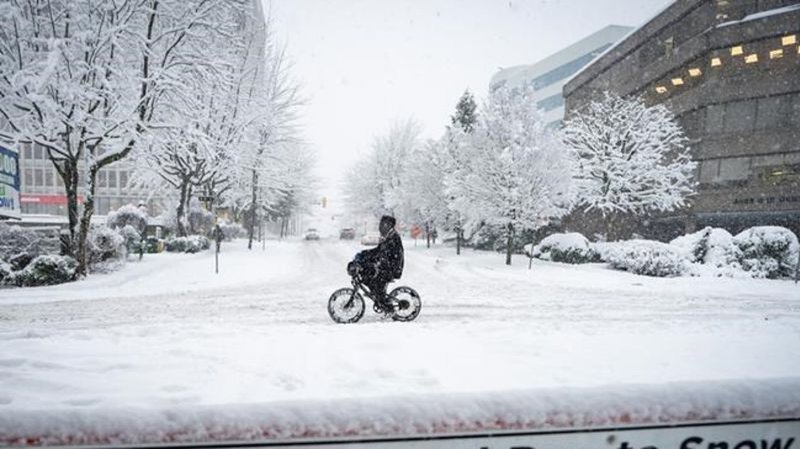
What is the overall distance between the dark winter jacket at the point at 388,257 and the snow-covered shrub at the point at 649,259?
40.3 ft

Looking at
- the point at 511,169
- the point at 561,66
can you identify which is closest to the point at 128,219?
the point at 511,169

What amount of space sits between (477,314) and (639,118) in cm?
2021

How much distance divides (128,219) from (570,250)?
2048 cm

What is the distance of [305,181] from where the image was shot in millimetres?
29281

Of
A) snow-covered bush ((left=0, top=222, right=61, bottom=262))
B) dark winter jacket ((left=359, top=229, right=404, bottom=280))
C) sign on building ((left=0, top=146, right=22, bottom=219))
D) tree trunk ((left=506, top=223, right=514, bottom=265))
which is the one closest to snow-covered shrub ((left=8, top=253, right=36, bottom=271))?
snow-covered bush ((left=0, top=222, right=61, bottom=262))

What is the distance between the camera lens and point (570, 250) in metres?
17.9

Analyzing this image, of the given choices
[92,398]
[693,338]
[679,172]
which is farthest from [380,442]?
A: [679,172]

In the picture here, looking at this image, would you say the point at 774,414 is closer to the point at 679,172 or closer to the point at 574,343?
the point at 574,343

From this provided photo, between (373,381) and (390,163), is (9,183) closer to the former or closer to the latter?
(373,381)

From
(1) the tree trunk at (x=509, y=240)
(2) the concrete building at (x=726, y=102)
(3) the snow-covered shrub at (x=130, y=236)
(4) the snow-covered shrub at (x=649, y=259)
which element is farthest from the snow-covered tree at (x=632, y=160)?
(3) the snow-covered shrub at (x=130, y=236)

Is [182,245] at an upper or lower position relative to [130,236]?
lower

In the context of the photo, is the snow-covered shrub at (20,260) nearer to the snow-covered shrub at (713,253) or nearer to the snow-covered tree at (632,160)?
the snow-covered shrub at (713,253)

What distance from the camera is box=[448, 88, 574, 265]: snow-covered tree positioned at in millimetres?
16250

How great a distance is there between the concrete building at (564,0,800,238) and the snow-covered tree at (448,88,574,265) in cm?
807
